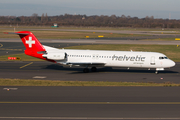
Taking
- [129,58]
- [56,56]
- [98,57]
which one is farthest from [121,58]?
[56,56]

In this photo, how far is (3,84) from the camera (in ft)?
82.1

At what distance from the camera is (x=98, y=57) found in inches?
1351
